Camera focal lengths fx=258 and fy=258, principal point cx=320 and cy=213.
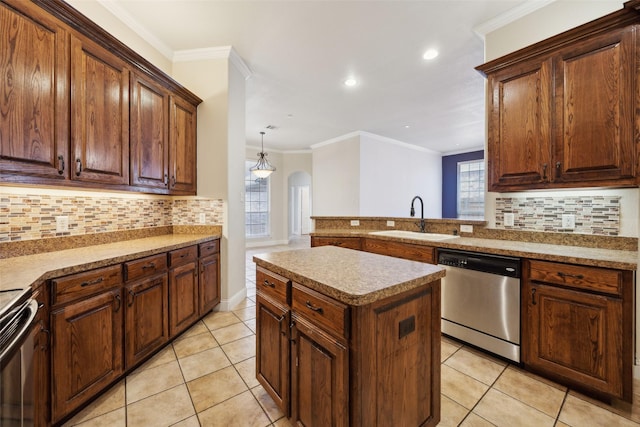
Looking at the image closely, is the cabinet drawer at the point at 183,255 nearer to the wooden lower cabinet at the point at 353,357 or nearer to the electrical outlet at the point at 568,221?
the wooden lower cabinet at the point at 353,357

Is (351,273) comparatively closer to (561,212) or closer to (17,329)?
(17,329)

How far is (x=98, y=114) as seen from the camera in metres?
1.89

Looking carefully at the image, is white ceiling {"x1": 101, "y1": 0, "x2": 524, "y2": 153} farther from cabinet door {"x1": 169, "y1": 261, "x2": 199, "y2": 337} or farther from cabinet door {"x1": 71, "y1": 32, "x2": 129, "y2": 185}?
cabinet door {"x1": 169, "y1": 261, "x2": 199, "y2": 337}

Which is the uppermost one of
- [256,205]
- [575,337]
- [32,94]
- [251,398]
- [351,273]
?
[32,94]

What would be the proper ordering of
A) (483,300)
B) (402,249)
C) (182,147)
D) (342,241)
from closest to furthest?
(483,300)
(402,249)
(182,147)
(342,241)

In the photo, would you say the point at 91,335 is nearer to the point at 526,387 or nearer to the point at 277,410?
the point at 277,410

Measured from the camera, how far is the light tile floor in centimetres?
149

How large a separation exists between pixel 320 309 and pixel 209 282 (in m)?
2.04

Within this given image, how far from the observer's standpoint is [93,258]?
163cm

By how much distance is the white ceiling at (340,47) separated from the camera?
7.49 ft

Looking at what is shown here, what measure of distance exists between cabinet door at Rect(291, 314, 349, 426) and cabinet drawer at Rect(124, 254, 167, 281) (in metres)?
1.30

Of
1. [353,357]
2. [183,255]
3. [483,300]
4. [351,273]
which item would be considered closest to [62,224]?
[183,255]

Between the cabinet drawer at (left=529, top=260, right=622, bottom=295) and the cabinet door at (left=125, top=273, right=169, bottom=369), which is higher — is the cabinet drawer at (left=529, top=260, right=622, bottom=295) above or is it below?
above

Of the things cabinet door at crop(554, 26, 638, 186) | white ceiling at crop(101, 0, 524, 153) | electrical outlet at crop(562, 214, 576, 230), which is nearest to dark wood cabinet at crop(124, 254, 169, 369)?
white ceiling at crop(101, 0, 524, 153)
